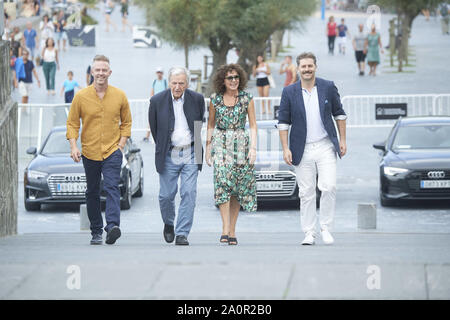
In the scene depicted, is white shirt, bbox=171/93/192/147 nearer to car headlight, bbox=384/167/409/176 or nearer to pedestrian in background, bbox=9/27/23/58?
car headlight, bbox=384/167/409/176

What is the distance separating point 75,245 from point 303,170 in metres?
2.22

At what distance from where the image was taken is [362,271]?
6277 mm

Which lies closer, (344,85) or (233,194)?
(233,194)

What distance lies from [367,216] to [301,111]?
4436 millimetres

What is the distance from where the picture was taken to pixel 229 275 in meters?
6.33

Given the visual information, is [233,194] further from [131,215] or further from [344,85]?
[344,85]

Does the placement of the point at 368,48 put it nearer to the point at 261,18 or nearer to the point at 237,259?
the point at 261,18

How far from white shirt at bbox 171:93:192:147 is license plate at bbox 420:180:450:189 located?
6746 millimetres

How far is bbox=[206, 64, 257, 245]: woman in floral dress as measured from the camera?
30.1 feet

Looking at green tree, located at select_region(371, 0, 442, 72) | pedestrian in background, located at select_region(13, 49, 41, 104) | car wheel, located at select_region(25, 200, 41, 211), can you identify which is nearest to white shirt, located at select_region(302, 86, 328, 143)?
car wheel, located at select_region(25, 200, 41, 211)

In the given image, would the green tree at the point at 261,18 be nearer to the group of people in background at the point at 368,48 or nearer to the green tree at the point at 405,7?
the group of people in background at the point at 368,48

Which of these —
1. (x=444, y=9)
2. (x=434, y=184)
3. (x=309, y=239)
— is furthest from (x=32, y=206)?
(x=444, y=9)

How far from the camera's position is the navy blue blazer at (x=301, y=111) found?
8.98m

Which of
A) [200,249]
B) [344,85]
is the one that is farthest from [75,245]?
[344,85]
